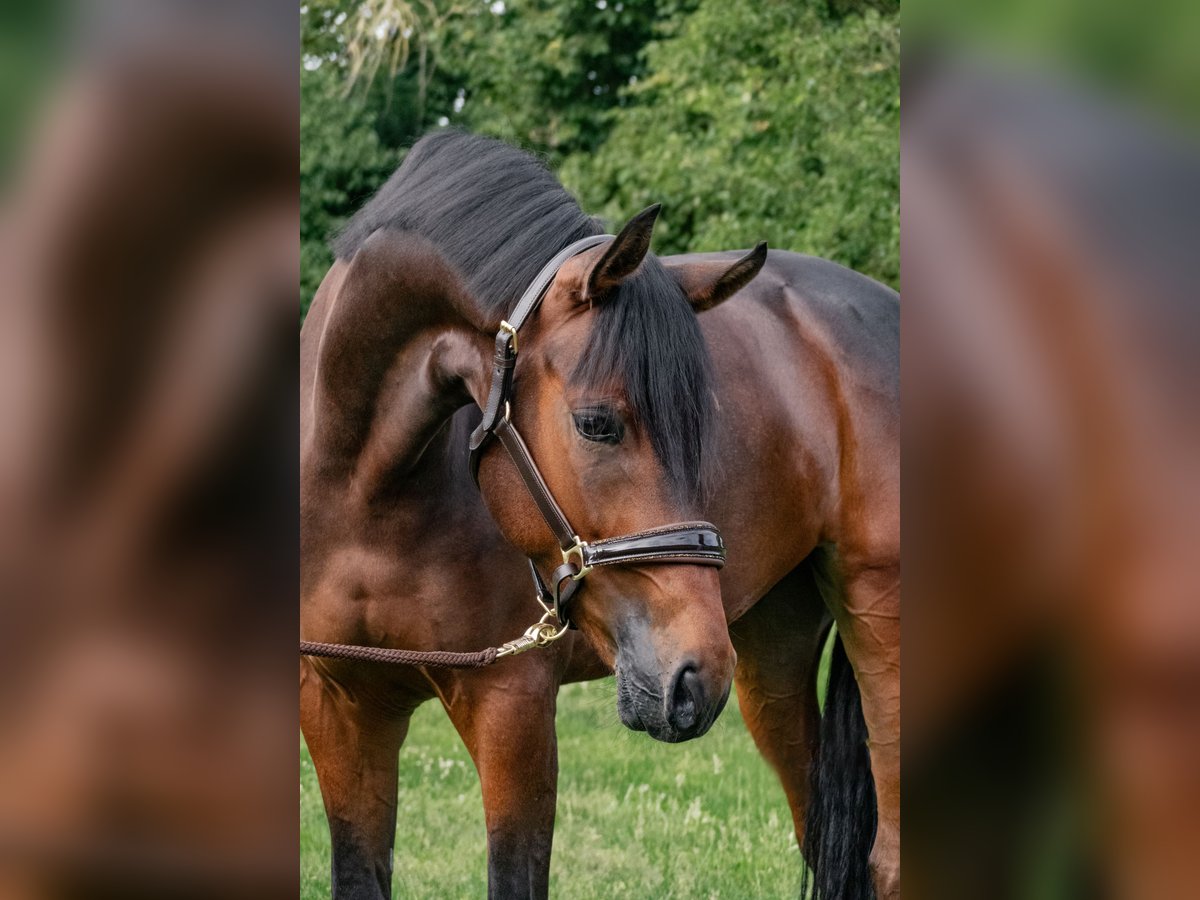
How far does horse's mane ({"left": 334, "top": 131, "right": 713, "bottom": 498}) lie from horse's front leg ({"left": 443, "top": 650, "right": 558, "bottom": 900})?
62 centimetres

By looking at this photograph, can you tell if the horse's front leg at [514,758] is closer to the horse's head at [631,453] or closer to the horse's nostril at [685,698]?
the horse's head at [631,453]

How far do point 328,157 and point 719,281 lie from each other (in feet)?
26.3

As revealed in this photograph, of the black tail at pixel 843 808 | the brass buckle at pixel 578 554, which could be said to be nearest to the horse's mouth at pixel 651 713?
the brass buckle at pixel 578 554

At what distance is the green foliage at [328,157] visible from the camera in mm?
9734

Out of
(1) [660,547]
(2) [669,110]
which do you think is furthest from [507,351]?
(2) [669,110]

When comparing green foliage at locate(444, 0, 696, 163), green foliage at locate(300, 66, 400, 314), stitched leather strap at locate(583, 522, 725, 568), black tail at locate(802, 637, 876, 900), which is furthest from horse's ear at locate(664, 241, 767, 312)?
green foliage at locate(444, 0, 696, 163)

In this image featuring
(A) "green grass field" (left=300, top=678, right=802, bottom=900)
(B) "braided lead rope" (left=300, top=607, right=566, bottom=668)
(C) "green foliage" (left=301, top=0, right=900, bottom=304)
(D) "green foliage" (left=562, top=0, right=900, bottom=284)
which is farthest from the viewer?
(C) "green foliage" (left=301, top=0, right=900, bottom=304)

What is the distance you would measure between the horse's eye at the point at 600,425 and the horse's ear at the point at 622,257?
204 millimetres

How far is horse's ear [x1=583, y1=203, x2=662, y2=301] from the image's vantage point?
6.56 feet

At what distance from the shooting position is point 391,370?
2.33 meters
